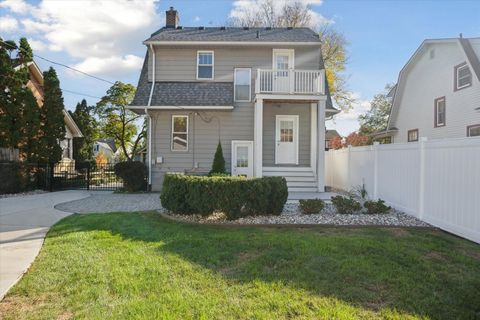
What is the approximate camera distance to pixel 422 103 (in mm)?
19453

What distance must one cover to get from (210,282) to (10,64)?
14952mm

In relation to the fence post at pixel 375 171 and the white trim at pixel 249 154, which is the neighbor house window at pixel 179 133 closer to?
the white trim at pixel 249 154

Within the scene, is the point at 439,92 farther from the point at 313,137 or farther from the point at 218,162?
the point at 218,162

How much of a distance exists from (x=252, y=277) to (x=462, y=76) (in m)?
16.8

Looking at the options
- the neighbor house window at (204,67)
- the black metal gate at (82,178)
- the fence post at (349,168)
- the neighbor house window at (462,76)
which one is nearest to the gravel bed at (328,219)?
the fence post at (349,168)

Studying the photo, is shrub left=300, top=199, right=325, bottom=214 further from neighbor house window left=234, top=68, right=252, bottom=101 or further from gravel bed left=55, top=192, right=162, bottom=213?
neighbor house window left=234, top=68, right=252, bottom=101

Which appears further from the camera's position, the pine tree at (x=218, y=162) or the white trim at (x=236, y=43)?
the white trim at (x=236, y=43)

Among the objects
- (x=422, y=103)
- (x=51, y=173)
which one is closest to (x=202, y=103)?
(x=51, y=173)

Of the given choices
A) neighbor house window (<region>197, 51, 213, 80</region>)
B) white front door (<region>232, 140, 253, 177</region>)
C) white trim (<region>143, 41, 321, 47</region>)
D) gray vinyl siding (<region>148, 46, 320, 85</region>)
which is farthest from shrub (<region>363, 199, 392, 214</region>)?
neighbor house window (<region>197, 51, 213, 80</region>)

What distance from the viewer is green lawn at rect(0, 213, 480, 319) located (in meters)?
3.44

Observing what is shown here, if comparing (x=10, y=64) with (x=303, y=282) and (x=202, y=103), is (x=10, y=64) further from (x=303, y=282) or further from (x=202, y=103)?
(x=303, y=282)

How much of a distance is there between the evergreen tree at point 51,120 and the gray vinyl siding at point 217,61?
4623 mm

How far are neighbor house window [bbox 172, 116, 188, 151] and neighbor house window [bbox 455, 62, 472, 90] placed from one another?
1297 cm

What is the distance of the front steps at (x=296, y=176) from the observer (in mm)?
14109
